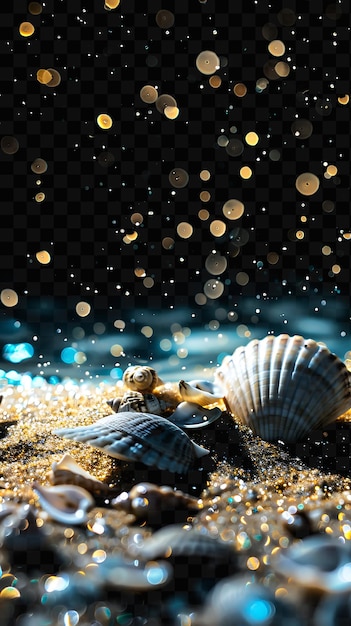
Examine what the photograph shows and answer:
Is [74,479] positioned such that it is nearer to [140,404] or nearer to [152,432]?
[152,432]

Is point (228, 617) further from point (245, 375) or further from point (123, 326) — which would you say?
point (123, 326)

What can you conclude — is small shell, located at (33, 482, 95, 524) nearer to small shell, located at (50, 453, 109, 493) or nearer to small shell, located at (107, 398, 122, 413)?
small shell, located at (50, 453, 109, 493)

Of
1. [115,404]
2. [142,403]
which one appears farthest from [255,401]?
[115,404]

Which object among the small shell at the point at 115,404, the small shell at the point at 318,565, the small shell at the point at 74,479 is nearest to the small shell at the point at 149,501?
the small shell at the point at 74,479

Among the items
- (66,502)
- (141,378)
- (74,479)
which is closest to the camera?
(66,502)

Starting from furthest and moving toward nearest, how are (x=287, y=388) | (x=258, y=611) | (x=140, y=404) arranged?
(x=140, y=404), (x=287, y=388), (x=258, y=611)

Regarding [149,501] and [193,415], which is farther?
[193,415]

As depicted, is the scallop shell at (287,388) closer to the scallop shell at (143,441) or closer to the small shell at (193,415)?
the small shell at (193,415)
